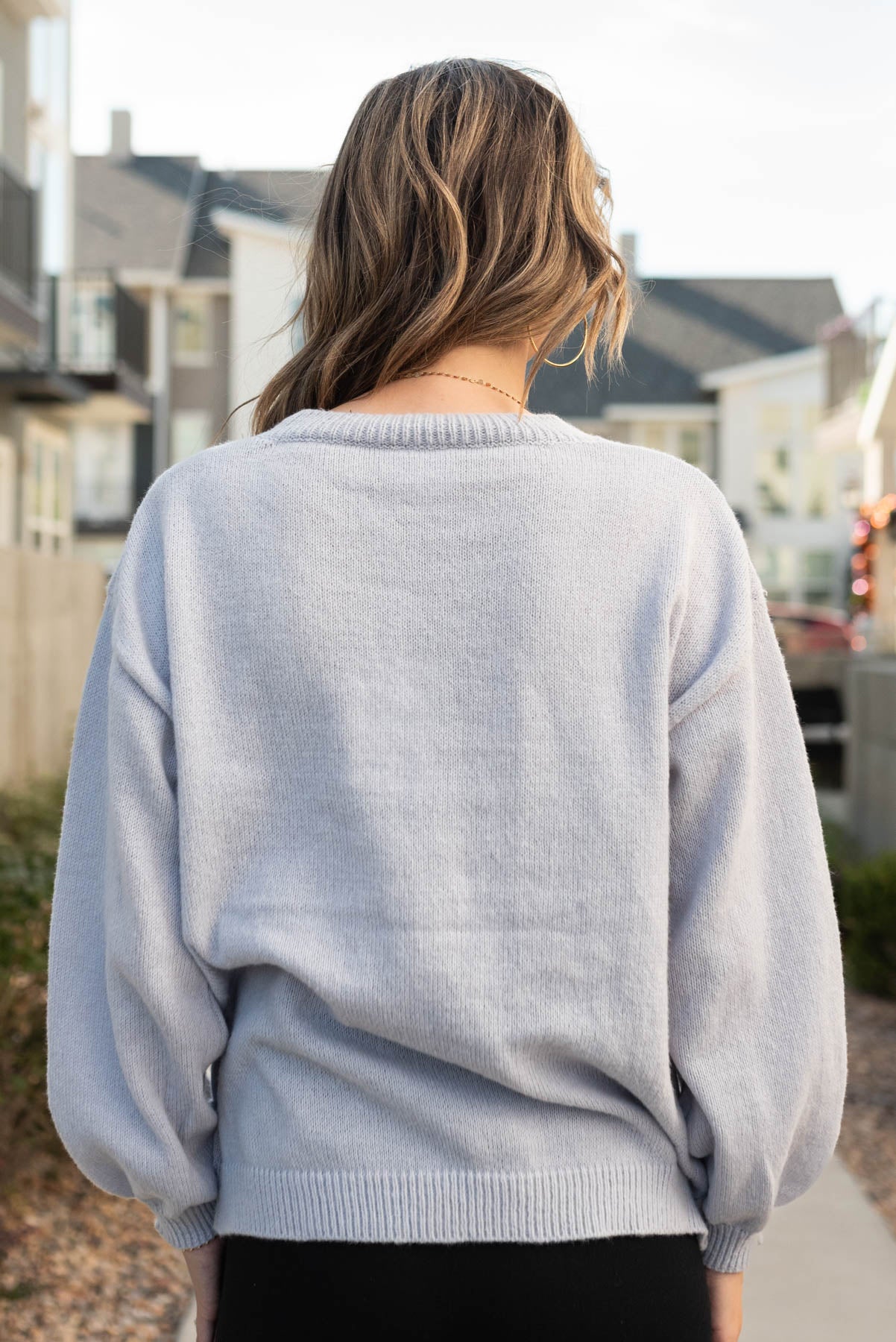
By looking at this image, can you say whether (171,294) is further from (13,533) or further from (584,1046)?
(584,1046)

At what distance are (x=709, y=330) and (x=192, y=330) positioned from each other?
40.5ft

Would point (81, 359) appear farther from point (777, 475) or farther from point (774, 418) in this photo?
point (777, 475)

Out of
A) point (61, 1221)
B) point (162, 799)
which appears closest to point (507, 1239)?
point (162, 799)

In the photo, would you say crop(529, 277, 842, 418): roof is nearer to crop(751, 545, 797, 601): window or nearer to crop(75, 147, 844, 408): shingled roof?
crop(75, 147, 844, 408): shingled roof

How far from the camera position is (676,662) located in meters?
1.32

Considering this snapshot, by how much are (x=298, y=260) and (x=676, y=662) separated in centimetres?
72

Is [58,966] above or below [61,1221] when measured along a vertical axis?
above

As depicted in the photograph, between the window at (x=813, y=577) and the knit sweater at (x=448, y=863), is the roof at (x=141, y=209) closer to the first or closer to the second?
the window at (x=813, y=577)

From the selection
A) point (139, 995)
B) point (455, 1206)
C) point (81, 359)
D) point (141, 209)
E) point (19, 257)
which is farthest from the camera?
point (141, 209)

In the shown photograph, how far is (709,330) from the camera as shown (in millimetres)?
34125

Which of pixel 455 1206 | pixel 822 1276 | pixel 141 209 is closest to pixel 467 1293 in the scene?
pixel 455 1206

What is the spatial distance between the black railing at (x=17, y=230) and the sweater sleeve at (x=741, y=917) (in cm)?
1247

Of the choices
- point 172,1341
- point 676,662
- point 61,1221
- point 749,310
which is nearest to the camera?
point 676,662

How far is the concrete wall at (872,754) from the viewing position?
8.27 m
